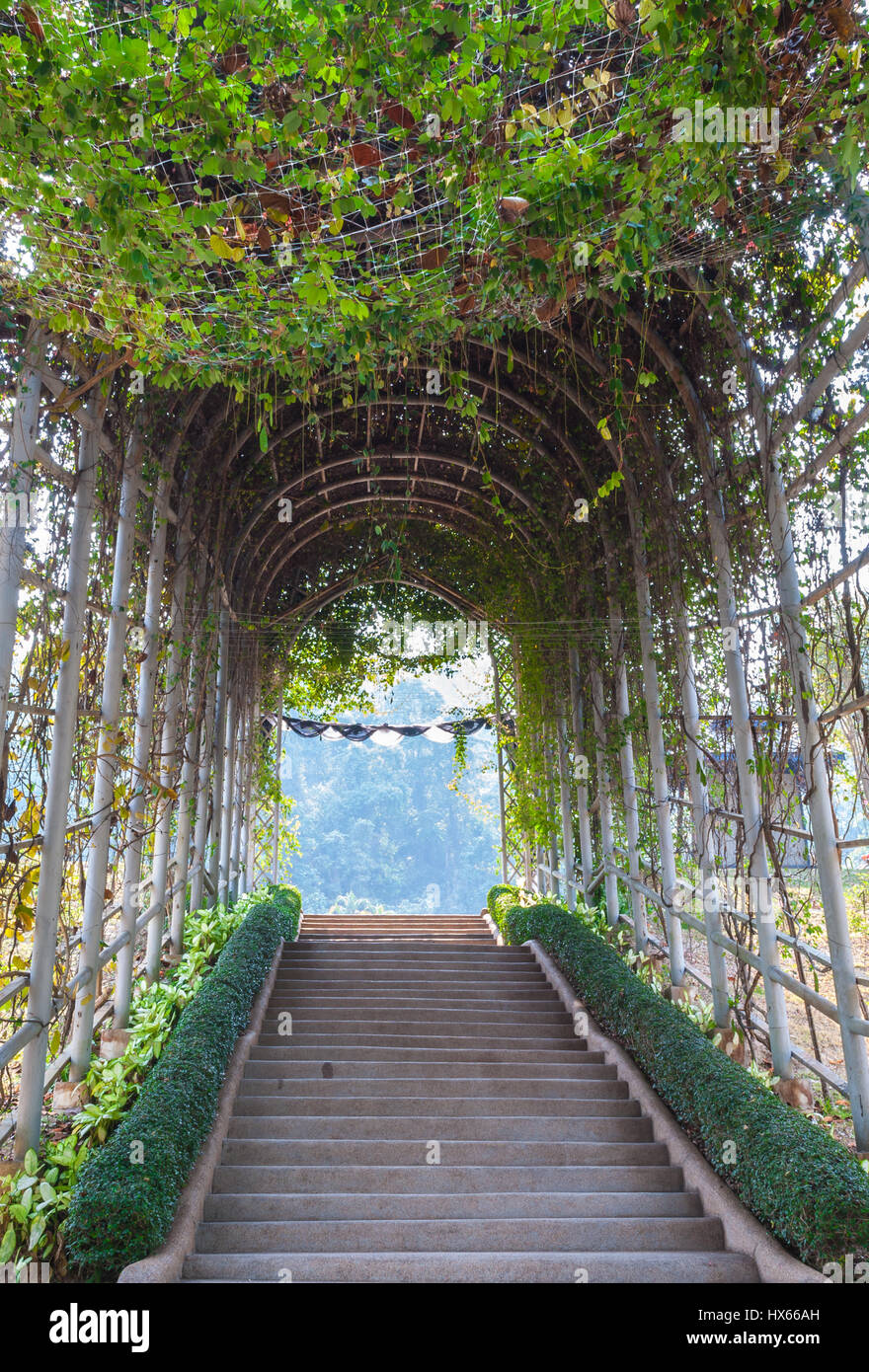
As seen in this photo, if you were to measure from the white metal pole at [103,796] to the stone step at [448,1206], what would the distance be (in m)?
1.09

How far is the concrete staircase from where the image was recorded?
320 cm

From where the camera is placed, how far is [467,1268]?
10.3ft

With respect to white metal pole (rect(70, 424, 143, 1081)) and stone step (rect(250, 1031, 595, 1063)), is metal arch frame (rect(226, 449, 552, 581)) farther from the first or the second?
stone step (rect(250, 1031, 595, 1063))

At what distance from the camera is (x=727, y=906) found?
473cm

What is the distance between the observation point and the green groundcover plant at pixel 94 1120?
10.1ft

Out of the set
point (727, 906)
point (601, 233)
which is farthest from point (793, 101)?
point (727, 906)

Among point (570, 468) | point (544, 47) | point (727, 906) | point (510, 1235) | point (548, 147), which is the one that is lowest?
point (510, 1235)

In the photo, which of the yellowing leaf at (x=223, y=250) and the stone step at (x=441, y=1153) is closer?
the yellowing leaf at (x=223, y=250)

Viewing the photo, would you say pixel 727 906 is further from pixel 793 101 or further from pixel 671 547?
pixel 793 101

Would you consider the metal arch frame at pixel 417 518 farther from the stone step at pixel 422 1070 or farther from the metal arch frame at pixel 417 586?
the stone step at pixel 422 1070

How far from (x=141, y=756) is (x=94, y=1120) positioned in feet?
6.81

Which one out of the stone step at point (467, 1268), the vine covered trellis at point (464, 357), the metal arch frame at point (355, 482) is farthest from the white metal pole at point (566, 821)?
the stone step at point (467, 1268)

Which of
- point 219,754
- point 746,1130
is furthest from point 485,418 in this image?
→ point 746,1130
